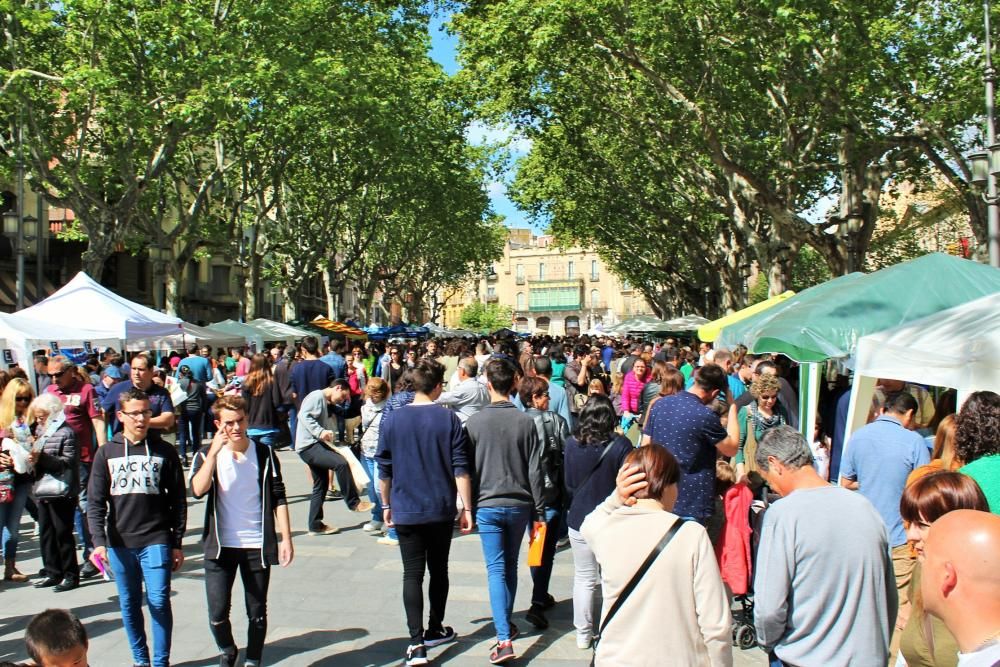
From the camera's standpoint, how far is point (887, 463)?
4.61 meters

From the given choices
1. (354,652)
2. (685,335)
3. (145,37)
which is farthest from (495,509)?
(685,335)

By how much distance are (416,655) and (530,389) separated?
2.37 m

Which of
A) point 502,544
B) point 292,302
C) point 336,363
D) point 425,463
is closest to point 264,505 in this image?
point 425,463

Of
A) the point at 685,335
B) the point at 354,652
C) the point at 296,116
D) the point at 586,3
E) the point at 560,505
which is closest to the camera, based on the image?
the point at 354,652

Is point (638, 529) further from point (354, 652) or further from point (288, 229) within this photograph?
point (288, 229)

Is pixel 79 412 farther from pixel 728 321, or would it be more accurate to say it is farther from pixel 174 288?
pixel 174 288

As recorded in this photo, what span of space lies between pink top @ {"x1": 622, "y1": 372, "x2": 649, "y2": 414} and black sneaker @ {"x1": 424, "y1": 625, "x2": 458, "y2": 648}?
21.6 ft

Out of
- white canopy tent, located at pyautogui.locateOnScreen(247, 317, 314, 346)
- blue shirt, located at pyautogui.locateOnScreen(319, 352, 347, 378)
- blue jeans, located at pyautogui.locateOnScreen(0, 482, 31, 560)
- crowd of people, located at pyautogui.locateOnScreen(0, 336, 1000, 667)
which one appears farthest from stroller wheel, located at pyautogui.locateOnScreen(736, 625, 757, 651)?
white canopy tent, located at pyautogui.locateOnScreen(247, 317, 314, 346)

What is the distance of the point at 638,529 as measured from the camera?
2.94 metres

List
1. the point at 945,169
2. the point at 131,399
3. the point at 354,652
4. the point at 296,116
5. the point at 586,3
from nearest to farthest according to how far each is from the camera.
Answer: the point at 131,399, the point at 354,652, the point at 586,3, the point at 945,169, the point at 296,116

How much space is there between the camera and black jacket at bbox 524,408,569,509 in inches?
243

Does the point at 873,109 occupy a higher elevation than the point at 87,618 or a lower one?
higher

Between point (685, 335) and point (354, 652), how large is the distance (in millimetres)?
32355

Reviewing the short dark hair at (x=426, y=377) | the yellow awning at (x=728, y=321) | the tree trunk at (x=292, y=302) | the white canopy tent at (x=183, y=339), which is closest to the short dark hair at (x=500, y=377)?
the short dark hair at (x=426, y=377)
